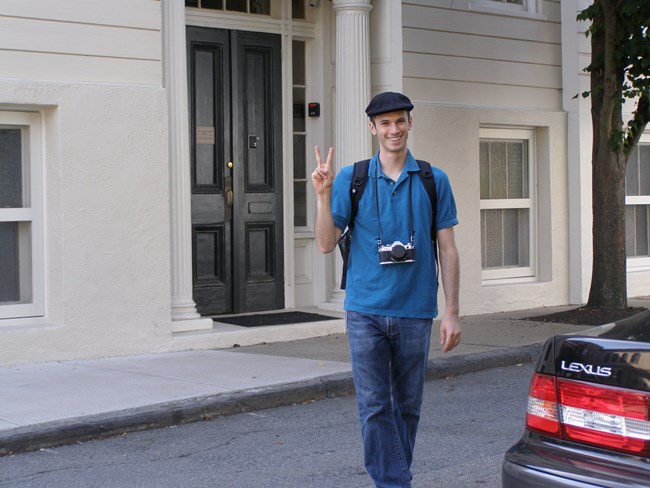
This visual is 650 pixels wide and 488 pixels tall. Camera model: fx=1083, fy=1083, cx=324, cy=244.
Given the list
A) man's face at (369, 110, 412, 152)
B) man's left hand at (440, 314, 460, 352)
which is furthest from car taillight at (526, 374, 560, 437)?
man's face at (369, 110, 412, 152)

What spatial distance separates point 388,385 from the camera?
4961 mm

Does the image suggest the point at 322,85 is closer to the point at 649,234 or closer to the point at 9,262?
the point at 9,262

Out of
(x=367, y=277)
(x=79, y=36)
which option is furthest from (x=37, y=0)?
(x=367, y=277)

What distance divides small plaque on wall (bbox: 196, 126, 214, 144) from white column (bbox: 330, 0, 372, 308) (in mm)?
1377

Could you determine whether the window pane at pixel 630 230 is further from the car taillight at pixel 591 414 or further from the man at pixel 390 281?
the car taillight at pixel 591 414

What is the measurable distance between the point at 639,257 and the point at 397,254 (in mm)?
11560

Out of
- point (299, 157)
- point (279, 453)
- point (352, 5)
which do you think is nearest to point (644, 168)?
point (299, 157)

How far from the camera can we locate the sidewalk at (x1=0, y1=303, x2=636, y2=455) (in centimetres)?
726

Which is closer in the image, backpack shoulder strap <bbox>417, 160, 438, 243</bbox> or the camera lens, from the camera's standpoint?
the camera lens

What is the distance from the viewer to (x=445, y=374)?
9492mm

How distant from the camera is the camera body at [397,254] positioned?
4.86 meters

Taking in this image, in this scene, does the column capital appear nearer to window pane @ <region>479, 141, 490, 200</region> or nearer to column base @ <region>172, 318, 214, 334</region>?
window pane @ <region>479, 141, 490, 200</region>

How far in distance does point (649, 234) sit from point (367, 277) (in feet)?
38.5

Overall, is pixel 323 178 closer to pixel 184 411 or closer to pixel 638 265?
pixel 184 411
